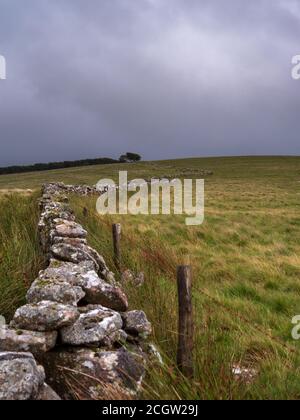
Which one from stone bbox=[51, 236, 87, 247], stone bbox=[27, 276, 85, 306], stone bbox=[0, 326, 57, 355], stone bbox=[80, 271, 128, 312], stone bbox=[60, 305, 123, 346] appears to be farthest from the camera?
stone bbox=[51, 236, 87, 247]

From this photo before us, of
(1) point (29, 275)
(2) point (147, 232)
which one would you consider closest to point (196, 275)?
(1) point (29, 275)

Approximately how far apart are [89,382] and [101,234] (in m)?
6.74

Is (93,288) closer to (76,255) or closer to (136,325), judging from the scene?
(136,325)

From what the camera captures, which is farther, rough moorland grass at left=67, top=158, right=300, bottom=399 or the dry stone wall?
rough moorland grass at left=67, top=158, right=300, bottom=399

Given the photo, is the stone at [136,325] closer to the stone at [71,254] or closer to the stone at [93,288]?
the stone at [93,288]

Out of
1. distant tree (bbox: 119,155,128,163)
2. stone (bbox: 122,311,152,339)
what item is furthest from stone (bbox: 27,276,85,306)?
distant tree (bbox: 119,155,128,163)

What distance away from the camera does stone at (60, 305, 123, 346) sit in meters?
3.70

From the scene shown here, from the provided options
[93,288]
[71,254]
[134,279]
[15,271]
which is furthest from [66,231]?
[93,288]

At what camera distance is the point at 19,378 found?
2.89 metres

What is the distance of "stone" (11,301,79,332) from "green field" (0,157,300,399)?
887mm

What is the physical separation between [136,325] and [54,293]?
865 mm

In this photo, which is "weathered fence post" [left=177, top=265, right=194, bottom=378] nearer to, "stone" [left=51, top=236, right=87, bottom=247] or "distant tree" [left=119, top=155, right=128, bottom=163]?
"stone" [left=51, top=236, right=87, bottom=247]

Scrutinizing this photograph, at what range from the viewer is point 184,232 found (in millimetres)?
15820
